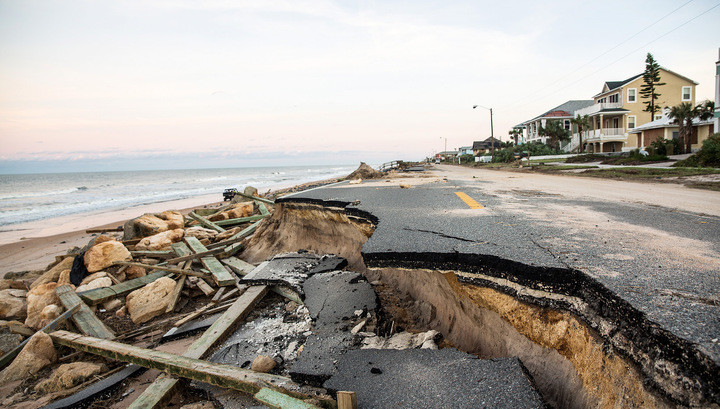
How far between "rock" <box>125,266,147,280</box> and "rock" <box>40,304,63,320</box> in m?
1.36

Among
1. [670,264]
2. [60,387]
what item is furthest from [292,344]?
[670,264]

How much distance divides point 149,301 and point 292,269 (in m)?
2.41

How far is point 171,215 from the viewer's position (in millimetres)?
10289

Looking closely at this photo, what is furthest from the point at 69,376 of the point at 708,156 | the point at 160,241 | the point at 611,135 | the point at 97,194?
the point at 611,135

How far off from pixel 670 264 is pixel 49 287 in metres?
8.25

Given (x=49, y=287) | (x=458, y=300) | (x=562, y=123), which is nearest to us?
(x=458, y=300)

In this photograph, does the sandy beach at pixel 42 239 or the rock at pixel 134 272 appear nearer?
the rock at pixel 134 272

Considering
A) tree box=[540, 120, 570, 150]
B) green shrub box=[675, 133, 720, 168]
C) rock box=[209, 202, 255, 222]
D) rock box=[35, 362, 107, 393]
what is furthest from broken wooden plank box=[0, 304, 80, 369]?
tree box=[540, 120, 570, 150]

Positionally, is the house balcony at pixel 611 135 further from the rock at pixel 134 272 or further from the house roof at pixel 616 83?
the rock at pixel 134 272

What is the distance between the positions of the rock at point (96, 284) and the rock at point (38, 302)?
13.0 inches

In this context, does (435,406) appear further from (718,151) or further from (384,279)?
(718,151)

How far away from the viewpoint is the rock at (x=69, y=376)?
370 centimetres

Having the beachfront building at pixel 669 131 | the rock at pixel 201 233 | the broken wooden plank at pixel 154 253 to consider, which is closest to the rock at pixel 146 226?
the rock at pixel 201 233

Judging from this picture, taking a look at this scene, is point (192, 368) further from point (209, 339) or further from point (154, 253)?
point (154, 253)
